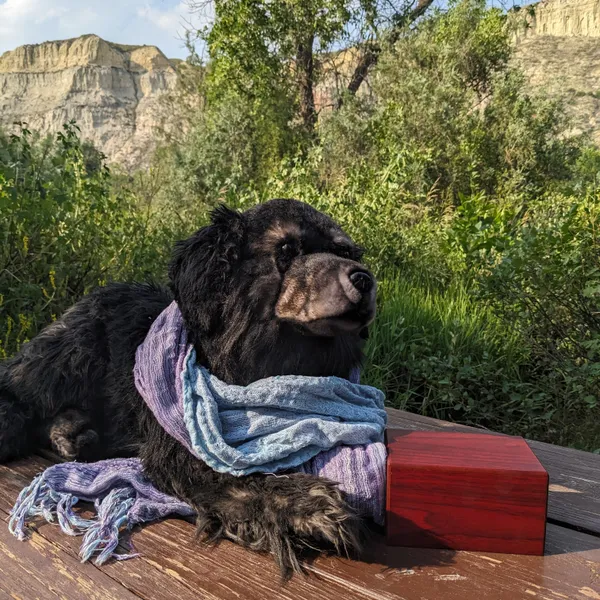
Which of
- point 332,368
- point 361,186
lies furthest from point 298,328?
point 361,186

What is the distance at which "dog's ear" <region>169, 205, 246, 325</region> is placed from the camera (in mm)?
1719

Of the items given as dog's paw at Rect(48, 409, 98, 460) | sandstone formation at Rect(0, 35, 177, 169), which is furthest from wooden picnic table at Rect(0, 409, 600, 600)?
sandstone formation at Rect(0, 35, 177, 169)

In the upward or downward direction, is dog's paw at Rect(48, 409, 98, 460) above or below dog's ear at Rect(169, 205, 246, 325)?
below

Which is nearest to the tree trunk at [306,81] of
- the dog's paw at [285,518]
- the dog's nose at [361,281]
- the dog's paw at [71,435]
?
the dog's paw at [71,435]

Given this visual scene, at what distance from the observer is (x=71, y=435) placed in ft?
6.72

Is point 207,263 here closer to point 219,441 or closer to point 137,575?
point 219,441

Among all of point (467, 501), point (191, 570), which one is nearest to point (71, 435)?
point (191, 570)

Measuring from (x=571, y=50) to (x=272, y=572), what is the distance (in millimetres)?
34928

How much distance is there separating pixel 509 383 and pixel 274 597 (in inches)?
109

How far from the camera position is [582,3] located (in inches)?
1395

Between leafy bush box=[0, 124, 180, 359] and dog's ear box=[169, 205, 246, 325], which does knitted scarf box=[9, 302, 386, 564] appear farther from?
leafy bush box=[0, 124, 180, 359]

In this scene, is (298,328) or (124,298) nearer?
(298,328)

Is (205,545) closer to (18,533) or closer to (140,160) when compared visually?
(18,533)

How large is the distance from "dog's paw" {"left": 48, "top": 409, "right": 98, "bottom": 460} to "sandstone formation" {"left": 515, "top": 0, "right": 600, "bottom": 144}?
973 inches
